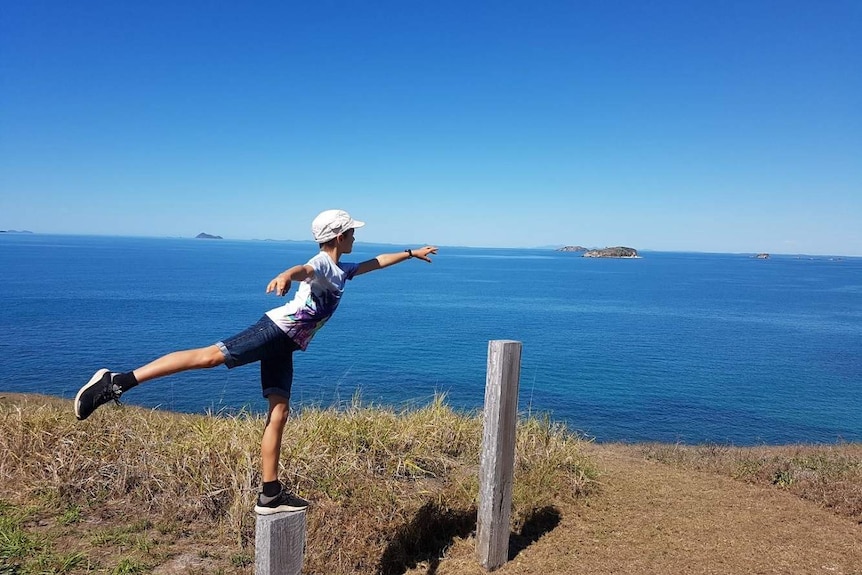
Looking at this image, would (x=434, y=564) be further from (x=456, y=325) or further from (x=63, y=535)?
(x=456, y=325)

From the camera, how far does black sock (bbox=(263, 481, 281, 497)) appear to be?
3.96 meters

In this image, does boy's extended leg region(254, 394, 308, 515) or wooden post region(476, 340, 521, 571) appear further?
wooden post region(476, 340, 521, 571)

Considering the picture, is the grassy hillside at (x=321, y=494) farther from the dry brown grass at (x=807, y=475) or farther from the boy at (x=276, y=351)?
Result: the boy at (x=276, y=351)

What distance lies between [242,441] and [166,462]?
0.84 m

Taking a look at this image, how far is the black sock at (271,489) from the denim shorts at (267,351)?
62 cm

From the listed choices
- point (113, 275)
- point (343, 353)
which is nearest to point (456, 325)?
point (343, 353)

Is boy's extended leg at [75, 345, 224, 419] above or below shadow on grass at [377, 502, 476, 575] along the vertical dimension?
above

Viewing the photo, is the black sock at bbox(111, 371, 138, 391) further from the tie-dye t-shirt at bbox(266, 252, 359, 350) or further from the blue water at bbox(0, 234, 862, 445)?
the blue water at bbox(0, 234, 862, 445)

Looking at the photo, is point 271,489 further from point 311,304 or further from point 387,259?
point 387,259

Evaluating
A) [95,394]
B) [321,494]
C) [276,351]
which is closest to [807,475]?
[321,494]

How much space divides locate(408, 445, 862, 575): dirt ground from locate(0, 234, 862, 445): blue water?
5927 mm

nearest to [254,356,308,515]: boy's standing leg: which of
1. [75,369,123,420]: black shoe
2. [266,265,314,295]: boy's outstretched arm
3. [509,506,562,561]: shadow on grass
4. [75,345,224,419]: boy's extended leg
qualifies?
[75,345,224,419]: boy's extended leg

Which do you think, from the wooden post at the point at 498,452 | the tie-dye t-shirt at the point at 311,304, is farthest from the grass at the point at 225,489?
the tie-dye t-shirt at the point at 311,304

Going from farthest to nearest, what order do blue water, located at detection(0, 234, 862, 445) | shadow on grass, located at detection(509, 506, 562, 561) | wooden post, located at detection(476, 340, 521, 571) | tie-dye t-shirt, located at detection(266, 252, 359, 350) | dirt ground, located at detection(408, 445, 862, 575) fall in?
blue water, located at detection(0, 234, 862, 445), shadow on grass, located at detection(509, 506, 562, 561), dirt ground, located at detection(408, 445, 862, 575), wooden post, located at detection(476, 340, 521, 571), tie-dye t-shirt, located at detection(266, 252, 359, 350)
